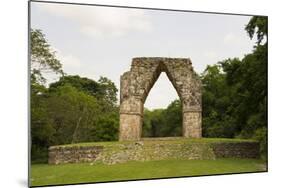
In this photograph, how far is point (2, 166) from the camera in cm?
722

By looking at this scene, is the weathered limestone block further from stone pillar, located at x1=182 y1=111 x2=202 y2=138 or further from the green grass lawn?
stone pillar, located at x1=182 y1=111 x2=202 y2=138

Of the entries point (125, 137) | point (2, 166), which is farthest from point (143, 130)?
point (2, 166)

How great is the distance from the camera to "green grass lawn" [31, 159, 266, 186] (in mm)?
7430

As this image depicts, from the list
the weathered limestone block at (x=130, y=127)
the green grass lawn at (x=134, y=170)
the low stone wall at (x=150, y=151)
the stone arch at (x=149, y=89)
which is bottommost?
the green grass lawn at (x=134, y=170)

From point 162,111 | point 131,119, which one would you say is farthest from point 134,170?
point 162,111

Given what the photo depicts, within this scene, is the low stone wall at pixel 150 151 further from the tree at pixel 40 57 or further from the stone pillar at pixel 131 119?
the tree at pixel 40 57

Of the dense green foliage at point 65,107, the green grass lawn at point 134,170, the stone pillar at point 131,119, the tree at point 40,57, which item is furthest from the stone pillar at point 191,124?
the tree at point 40,57

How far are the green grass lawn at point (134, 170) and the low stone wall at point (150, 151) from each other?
0.08 metres

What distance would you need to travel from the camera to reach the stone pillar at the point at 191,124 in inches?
325

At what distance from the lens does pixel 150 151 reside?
320 inches

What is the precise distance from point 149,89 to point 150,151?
89 centimetres

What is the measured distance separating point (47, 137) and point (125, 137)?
116 cm

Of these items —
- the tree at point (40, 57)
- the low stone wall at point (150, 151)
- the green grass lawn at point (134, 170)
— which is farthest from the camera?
the low stone wall at point (150, 151)

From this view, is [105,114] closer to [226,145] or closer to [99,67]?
[99,67]
